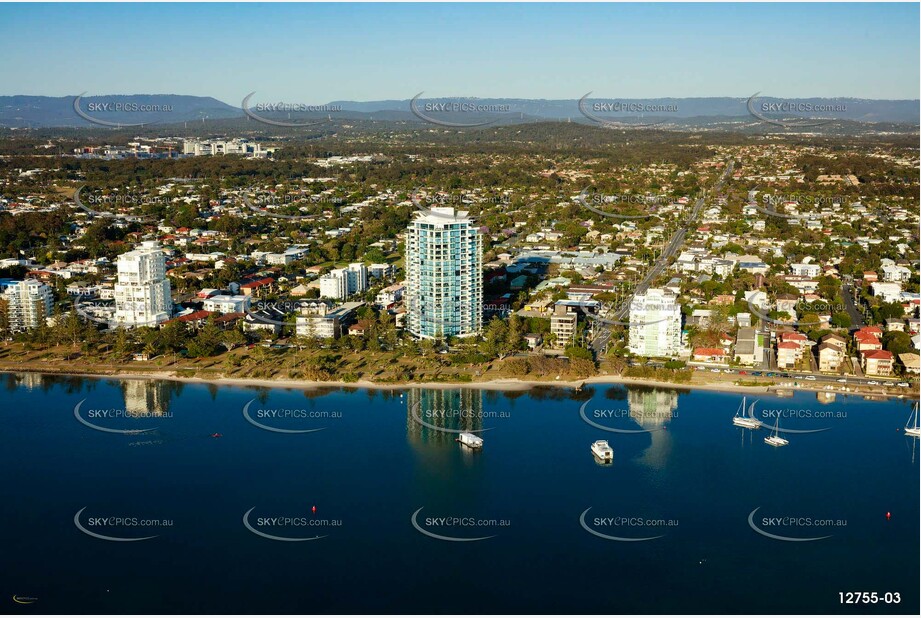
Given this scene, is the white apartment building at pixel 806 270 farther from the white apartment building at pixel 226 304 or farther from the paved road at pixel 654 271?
the white apartment building at pixel 226 304

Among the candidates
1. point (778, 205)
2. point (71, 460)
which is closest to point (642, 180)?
point (778, 205)

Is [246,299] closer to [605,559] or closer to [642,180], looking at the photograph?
[605,559]

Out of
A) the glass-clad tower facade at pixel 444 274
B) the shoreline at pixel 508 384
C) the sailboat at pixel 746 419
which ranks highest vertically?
the glass-clad tower facade at pixel 444 274

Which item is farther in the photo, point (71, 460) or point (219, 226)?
point (219, 226)

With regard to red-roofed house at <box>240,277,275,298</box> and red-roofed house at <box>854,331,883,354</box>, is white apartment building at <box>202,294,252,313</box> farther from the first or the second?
red-roofed house at <box>854,331,883,354</box>

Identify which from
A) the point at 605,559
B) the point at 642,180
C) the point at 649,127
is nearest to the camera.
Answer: the point at 605,559

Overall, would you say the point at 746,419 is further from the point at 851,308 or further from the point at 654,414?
the point at 851,308

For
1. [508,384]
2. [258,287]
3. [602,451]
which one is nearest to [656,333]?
[508,384]

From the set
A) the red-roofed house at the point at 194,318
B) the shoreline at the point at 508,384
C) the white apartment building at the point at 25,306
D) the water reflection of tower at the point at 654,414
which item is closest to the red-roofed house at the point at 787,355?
the shoreline at the point at 508,384
